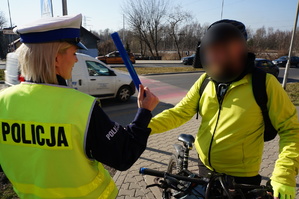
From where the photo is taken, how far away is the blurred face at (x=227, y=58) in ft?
4.85

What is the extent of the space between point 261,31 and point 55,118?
6263 cm

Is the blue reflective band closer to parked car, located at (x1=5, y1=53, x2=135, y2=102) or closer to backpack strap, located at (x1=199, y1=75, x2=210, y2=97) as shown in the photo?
backpack strap, located at (x1=199, y1=75, x2=210, y2=97)

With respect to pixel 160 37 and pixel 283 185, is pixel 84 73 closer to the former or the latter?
pixel 283 185

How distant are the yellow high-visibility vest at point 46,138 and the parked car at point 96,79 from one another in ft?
20.7

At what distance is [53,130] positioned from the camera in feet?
3.33

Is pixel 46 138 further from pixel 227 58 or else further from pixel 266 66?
pixel 266 66

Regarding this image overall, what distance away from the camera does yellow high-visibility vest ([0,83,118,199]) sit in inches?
40.1

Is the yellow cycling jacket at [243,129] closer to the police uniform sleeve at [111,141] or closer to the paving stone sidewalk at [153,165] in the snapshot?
the police uniform sleeve at [111,141]

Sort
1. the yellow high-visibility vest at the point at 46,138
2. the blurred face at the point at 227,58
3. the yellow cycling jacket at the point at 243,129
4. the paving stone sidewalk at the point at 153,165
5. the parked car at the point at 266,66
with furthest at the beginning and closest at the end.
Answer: the parked car at the point at 266,66
the paving stone sidewalk at the point at 153,165
the blurred face at the point at 227,58
the yellow cycling jacket at the point at 243,129
the yellow high-visibility vest at the point at 46,138

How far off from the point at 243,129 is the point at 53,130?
4.06ft

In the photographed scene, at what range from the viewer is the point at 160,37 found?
137 ft

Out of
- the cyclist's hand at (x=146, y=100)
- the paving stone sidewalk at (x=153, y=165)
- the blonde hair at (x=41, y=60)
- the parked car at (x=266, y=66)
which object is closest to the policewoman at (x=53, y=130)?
the blonde hair at (x=41, y=60)

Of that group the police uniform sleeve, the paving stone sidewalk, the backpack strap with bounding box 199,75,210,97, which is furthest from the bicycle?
the paving stone sidewalk

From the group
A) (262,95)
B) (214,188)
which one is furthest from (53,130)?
(262,95)
